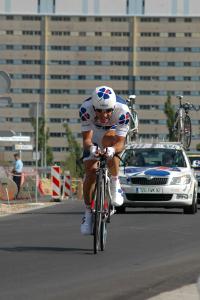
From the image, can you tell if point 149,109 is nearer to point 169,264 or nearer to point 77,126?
point 77,126

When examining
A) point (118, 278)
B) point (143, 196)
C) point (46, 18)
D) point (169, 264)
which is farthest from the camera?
point (46, 18)

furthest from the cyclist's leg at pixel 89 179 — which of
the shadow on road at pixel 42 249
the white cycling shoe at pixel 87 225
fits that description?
the shadow on road at pixel 42 249

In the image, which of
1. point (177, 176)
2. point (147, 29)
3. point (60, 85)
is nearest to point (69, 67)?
point (60, 85)

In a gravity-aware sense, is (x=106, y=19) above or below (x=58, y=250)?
above

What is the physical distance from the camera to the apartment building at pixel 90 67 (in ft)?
463

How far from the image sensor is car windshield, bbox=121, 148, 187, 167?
21250 mm

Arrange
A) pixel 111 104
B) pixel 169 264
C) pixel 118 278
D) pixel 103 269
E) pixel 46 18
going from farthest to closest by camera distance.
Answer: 1. pixel 46 18
2. pixel 111 104
3. pixel 169 264
4. pixel 103 269
5. pixel 118 278

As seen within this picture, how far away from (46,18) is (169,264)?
13019 centimetres

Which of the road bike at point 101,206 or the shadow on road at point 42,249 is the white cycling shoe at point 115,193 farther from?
the shadow on road at point 42,249

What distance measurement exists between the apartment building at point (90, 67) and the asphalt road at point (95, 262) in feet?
413

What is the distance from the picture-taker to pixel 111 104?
1094cm

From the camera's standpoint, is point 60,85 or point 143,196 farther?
point 60,85

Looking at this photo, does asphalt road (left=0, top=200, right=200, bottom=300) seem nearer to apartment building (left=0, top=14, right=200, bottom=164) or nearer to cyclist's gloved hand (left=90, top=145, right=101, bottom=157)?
cyclist's gloved hand (left=90, top=145, right=101, bottom=157)

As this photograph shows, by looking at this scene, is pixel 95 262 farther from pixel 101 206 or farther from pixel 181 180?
pixel 181 180
